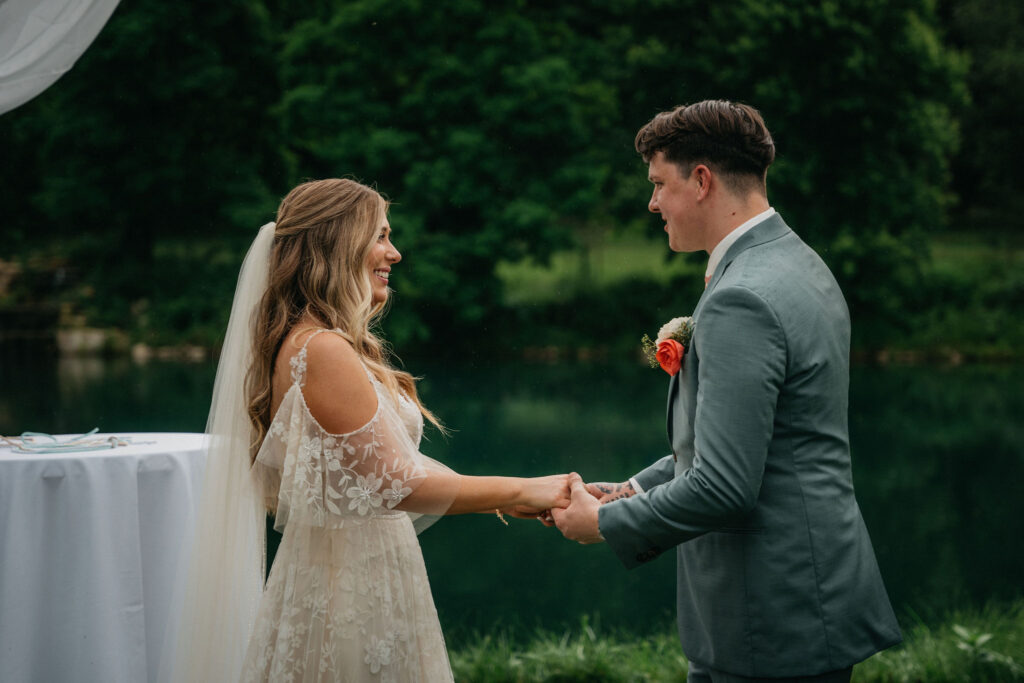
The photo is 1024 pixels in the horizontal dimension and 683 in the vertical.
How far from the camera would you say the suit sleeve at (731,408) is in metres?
1.83

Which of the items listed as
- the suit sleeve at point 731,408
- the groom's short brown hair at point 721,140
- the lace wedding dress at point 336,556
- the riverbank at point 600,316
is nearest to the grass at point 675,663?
the lace wedding dress at point 336,556

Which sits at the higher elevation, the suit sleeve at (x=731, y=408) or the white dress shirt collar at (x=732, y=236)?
the white dress shirt collar at (x=732, y=236)

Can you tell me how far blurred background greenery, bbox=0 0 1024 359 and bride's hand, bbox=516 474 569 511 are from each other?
14188 mm

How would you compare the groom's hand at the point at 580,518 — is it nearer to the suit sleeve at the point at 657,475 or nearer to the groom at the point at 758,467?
the suit sleeve at the point at 657,475

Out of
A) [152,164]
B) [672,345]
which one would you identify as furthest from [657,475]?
[152,164]

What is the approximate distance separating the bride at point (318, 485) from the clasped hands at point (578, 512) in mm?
→ 64

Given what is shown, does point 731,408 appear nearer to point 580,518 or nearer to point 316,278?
point 580,518

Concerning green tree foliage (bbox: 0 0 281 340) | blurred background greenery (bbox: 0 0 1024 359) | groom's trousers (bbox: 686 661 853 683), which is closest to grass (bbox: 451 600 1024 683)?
groom's trousers (bbox: 686 661 853 683)

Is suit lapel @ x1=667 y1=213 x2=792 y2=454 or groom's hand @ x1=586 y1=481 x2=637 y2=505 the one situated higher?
suit lapel @ x1=667 y1=213 x2=792 y2=454

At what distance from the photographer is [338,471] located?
223 cm

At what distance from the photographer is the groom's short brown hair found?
202cm

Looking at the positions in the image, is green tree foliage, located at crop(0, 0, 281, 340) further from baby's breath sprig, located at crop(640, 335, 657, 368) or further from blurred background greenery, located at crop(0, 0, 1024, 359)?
baby's breath sprig, located at crop(640, 335, 657, 368)

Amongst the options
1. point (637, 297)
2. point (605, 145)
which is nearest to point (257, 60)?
point (605, 145)

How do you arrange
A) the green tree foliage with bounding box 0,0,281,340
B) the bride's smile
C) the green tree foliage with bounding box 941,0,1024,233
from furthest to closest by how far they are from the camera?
the green tree foliage with bounding box 941,0,1024,233, the green tree foliage with bounding box 0,0,281,340, the bride's smile
